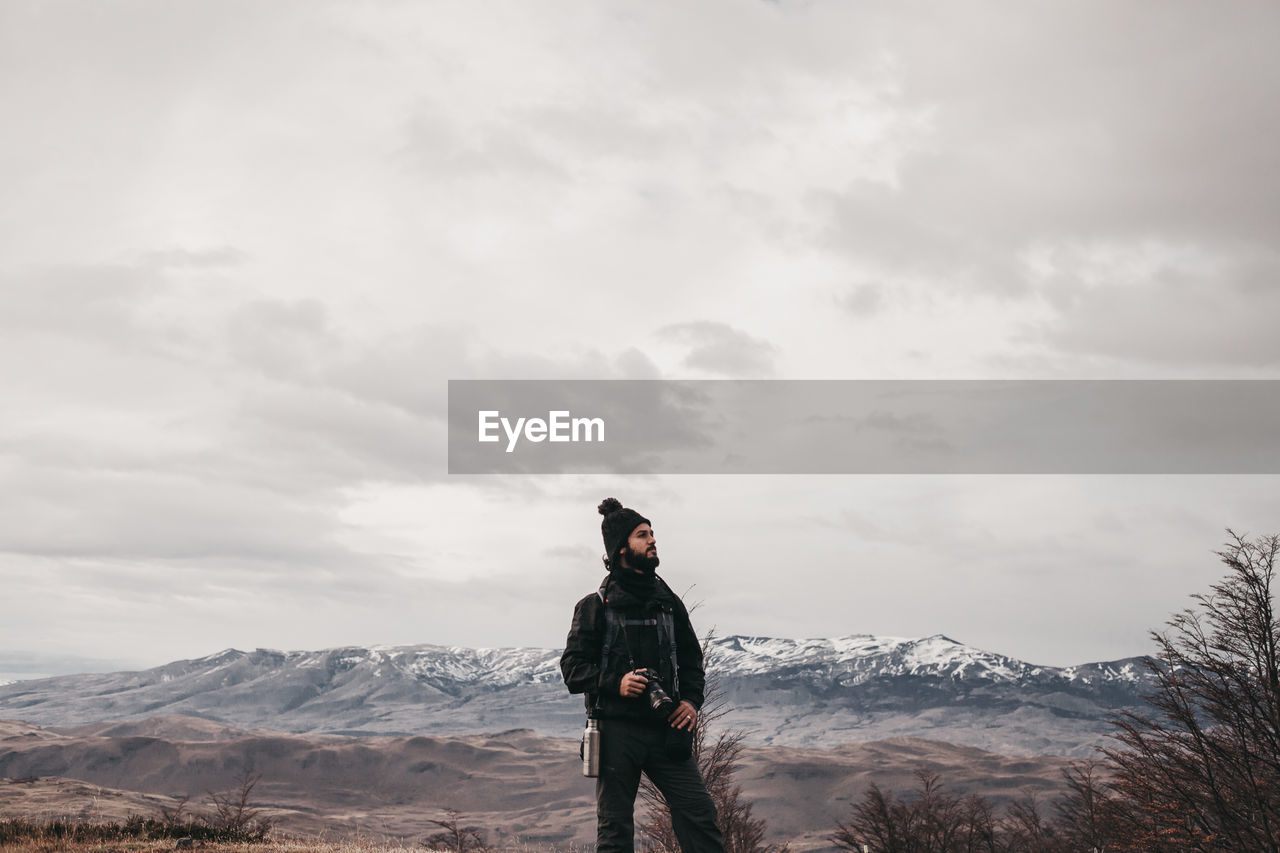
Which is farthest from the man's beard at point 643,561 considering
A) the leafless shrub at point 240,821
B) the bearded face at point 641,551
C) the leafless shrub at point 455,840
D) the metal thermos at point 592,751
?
the leafless shrub at point 240,821

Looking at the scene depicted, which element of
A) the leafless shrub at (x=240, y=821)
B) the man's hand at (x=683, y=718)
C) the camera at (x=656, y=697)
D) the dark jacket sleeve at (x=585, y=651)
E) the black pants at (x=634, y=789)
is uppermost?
the dark jacket sleeve at (x=585, y=651)

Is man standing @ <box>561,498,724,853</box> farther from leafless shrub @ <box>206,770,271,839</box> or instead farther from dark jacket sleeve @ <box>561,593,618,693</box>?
leafless shrub @ <box>206,770,271,839</box>

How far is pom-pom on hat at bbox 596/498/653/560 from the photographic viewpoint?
8453 mm

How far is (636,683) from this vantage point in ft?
25.8

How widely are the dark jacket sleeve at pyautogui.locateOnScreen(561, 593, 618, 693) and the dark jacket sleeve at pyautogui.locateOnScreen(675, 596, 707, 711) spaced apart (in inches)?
26.5

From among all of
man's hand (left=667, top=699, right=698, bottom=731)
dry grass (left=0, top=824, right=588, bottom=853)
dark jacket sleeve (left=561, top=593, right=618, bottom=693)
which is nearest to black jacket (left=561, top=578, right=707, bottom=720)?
dark jacket sleeve (left=561, top=593, right=618, bottom=693)

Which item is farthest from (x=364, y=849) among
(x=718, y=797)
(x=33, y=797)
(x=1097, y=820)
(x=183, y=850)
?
(x=33, y=797)

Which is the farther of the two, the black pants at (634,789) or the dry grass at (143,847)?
the dry grass at (143,847)

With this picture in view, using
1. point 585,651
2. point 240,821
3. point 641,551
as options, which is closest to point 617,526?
point 641,551

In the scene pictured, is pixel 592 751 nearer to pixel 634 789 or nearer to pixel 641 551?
pixel 634 789

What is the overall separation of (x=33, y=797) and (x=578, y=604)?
548 ft

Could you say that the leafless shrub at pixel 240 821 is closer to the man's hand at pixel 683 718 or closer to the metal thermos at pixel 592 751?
the metal thermos at pixel 592 751

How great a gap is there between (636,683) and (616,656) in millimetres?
342

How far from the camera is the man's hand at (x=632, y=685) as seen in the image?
7.86 metres
